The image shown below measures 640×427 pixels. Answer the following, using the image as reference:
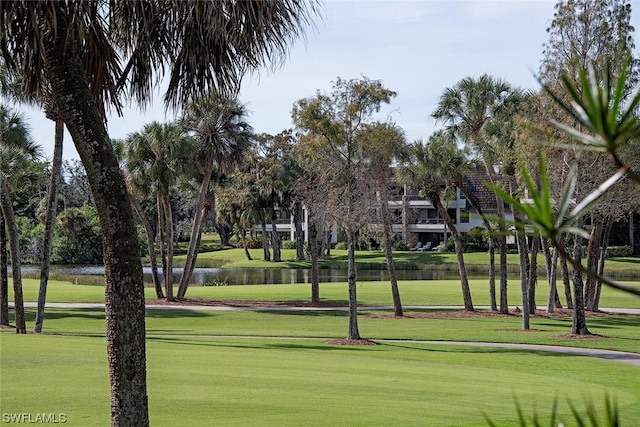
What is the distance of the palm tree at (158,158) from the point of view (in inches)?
1778

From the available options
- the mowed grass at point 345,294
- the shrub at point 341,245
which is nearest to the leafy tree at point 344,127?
the mowed grass at point 345,294

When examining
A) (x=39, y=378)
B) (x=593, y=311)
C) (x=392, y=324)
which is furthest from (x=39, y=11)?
(x=593, y=311)

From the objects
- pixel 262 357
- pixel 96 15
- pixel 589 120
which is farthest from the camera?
pixel 262 357

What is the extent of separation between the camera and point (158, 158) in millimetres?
46281

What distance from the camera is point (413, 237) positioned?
331 ft

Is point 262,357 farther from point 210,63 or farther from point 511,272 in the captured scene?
point 511,272

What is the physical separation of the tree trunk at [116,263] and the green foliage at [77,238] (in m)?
82.4

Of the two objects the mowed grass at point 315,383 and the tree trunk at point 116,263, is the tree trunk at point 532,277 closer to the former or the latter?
the mowed grass at point 315,383

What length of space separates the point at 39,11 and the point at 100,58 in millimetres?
1626

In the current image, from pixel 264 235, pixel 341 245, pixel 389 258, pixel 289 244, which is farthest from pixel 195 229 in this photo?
pixel 289 244

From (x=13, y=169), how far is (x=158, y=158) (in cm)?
1361

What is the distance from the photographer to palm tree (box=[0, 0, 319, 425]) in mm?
7312

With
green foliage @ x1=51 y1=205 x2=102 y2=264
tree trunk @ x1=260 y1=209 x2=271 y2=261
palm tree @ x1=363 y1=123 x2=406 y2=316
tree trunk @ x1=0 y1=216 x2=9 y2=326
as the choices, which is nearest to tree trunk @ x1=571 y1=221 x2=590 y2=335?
palm tree @ x1=363 y1=123 x2=406 y2=316

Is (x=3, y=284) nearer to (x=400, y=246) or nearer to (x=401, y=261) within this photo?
(x=401, y=261)
